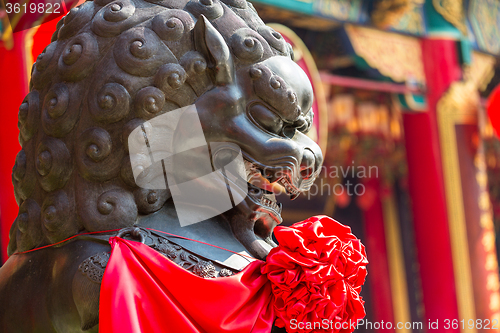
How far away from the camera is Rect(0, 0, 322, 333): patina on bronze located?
3.16 feet

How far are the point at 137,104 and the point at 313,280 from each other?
16.5 inches

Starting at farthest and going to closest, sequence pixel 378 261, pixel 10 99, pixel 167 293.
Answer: pixel 378 261 → pixel 10 99 → pixel 167 293

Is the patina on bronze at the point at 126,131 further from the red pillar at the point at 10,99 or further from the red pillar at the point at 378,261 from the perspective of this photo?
the red pillar at the point at 378,261

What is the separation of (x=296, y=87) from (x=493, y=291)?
3.54 metres

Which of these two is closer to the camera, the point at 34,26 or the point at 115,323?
the point at 115,323

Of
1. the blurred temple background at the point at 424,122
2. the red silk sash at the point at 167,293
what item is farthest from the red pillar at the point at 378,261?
the red silk sash at the point at 167,293

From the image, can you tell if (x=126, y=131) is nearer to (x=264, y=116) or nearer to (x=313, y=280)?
(x=264, y=116)

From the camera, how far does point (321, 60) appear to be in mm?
3637

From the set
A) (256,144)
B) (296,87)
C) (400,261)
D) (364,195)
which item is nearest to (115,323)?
(256,144)

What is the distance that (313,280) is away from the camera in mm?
936

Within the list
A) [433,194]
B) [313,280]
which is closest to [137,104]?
[313,280]

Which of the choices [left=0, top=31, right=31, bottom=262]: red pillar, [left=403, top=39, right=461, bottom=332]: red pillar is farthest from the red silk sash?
[left=403, top=39, right=461, bottom=332]: red pillar

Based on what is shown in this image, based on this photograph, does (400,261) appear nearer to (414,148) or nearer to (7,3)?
(414,148)

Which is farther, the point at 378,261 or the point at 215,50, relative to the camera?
the point at 378,261
